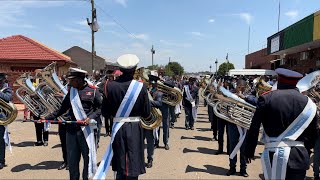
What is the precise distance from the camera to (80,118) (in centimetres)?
547

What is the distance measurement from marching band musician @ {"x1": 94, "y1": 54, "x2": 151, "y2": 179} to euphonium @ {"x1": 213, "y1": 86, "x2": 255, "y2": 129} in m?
1.85

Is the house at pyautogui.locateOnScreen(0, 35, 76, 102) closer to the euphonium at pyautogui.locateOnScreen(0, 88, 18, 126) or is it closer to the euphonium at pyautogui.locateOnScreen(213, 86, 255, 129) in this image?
the euphonium at pyautogui.locateOnScreen(0, 88, 18, 126)

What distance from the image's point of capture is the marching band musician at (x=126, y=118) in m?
4.56

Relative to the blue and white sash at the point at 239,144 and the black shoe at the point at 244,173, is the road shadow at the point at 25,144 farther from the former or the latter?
the black shoe at the point at 244,173

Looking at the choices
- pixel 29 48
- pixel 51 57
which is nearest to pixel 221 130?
pixel 51 57

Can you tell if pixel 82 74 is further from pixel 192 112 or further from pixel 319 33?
pixel 319 33

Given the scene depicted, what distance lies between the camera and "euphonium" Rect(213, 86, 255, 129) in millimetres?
5828

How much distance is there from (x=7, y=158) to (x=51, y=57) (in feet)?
58.4

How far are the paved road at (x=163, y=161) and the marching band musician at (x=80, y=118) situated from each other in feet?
4.18

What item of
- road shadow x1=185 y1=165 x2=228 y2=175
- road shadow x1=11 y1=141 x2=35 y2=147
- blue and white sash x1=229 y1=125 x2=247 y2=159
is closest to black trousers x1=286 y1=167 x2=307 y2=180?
blue and white sash x1=229 y1=125 x2=247 y2=159

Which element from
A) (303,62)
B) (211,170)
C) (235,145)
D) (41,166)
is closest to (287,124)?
(235,145)

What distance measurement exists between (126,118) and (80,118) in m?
1.13

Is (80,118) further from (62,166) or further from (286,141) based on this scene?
(286,141)

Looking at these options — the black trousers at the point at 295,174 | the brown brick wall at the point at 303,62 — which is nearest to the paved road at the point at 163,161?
the black trousers at the point at 295,174
